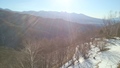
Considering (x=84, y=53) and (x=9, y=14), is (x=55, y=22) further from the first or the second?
(x=84, y=53)

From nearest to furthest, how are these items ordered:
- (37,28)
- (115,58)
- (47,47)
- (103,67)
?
(103,67)
(115,58)
(47,47)
(37,28)

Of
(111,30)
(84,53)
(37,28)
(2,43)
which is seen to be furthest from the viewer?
(37,28)

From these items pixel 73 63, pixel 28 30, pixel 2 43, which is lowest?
pixel 2 43

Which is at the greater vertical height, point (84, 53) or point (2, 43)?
point (84, 53)

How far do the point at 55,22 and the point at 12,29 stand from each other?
44280 mm

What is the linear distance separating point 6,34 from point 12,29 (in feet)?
22.9

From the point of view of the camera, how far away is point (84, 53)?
1783cm

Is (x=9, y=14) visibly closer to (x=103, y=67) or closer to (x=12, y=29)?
(x=12, y=29)

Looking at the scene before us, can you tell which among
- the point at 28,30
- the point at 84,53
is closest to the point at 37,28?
the point at 28,30

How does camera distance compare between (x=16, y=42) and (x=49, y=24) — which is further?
(x=49, y=24)

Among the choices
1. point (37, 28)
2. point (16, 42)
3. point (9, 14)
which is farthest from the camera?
point (9, 14)

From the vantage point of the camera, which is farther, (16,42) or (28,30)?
(28,30)

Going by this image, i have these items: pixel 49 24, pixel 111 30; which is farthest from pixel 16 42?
pixel 111 30

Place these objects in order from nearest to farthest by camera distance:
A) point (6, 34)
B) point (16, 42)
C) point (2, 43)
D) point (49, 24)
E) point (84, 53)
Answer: point (84, 53) < point (16, 42) < point (2, 43) < point (6, 34) < point (49, 24)
